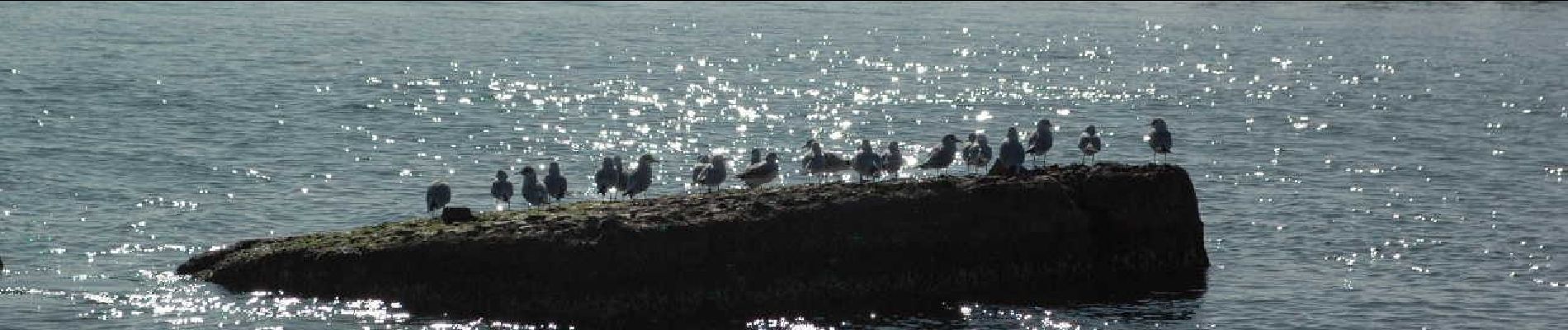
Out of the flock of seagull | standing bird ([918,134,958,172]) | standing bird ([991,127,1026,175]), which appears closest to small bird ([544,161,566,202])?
the flock of seagull

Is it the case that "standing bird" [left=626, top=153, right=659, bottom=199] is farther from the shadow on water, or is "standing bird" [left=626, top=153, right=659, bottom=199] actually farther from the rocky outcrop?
the shadow on water

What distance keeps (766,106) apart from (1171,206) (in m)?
40.4

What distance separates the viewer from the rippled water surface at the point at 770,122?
1437 inches

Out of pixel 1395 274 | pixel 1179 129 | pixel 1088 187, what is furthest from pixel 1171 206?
pixel 1179 129

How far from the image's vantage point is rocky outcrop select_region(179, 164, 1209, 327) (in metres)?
30.9

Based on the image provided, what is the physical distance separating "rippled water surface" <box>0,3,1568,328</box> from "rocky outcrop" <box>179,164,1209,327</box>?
655 mm

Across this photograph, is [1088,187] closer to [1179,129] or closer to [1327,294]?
[1327,294]

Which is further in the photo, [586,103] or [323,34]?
[323,34]

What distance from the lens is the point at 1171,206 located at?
3575 centimetres

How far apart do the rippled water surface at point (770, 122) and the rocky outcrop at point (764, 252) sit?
2.15 feet

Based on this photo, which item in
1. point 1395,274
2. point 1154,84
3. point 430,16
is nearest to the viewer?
point 1395,274

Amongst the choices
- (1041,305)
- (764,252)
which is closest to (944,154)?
(1041,305)

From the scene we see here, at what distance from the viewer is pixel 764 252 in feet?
104

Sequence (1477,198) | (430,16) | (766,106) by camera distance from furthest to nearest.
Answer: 1. (430,16)
2. (766,106)
3. (1477,198)
